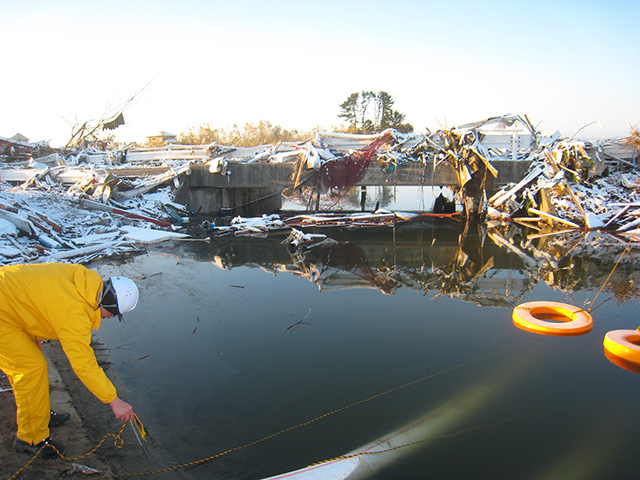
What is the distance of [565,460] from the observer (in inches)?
116

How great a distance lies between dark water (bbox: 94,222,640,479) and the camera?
304 cm

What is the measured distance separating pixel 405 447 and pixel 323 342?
1.82 meters

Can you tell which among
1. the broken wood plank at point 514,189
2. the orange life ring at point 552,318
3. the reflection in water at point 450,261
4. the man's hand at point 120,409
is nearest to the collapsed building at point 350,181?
the broken wood plank at point 514,189

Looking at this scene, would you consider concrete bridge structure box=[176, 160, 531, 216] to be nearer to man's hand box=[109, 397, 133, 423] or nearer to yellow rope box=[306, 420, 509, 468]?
yellow rope box=[306, 420, 509, 468]

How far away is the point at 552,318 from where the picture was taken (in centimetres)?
556

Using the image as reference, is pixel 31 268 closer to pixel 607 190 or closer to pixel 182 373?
pixel 182 373

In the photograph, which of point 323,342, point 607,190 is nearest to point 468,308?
point 323,342

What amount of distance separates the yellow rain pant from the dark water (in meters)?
0.84

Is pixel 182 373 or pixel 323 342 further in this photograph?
pixel 323 342

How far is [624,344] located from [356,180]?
11.3 m

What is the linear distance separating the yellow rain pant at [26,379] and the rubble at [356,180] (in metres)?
7.26

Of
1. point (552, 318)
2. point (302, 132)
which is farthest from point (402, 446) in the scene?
point (302, 132)

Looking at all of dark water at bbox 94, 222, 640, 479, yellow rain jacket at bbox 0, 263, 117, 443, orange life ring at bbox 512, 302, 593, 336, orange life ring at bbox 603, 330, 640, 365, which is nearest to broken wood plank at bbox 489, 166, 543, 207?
dark water at bbox 94, 222, 640, 479

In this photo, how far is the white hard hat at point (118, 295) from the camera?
281 centimetres
